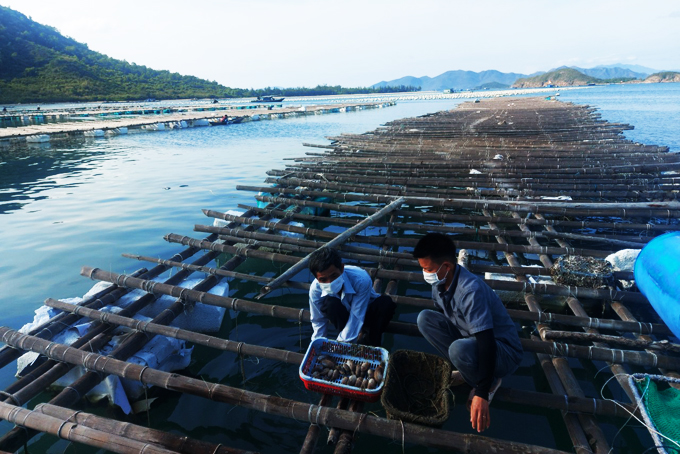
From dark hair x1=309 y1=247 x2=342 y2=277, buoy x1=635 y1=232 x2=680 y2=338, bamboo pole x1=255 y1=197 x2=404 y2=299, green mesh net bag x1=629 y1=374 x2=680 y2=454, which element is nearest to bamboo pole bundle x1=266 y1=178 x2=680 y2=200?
bamboo pole x1=255 y1=197 x2=404 y2=299

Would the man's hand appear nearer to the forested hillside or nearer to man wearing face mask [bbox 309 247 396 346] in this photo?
man wearing face mask [bbox 309 247 396 346]

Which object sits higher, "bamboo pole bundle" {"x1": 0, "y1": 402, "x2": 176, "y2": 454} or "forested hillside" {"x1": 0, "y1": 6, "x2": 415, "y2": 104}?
"forested hillside" {"x1": 0, "y1": 6, "x2": 415, "y2": 104}

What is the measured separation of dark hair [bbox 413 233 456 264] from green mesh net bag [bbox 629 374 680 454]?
226cm

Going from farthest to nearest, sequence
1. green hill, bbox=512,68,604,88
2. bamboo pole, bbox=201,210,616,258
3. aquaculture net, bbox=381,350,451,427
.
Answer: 1. green hill, bbox=512,68,604,88
2. bamboo pole, bbox=201,210,616,258
3. aquaculture net, bbox=381,350,451,427

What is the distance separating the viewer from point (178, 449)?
3.10 meters

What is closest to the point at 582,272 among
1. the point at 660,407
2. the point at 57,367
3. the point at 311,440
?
the point at 660,407

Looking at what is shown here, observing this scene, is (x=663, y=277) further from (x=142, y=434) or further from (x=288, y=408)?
(x=142, y=434)

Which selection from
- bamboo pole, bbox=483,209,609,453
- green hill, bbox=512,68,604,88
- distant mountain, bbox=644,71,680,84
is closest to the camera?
bamboo pole, bbox=483,209,609,453

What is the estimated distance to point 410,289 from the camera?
690 centimetres

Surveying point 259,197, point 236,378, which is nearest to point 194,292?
point 236,378

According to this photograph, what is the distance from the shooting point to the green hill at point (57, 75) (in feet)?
235

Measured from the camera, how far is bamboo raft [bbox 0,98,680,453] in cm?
330

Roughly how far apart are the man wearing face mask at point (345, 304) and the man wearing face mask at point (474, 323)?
939 millimetres

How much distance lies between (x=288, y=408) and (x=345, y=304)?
49.3 inches
